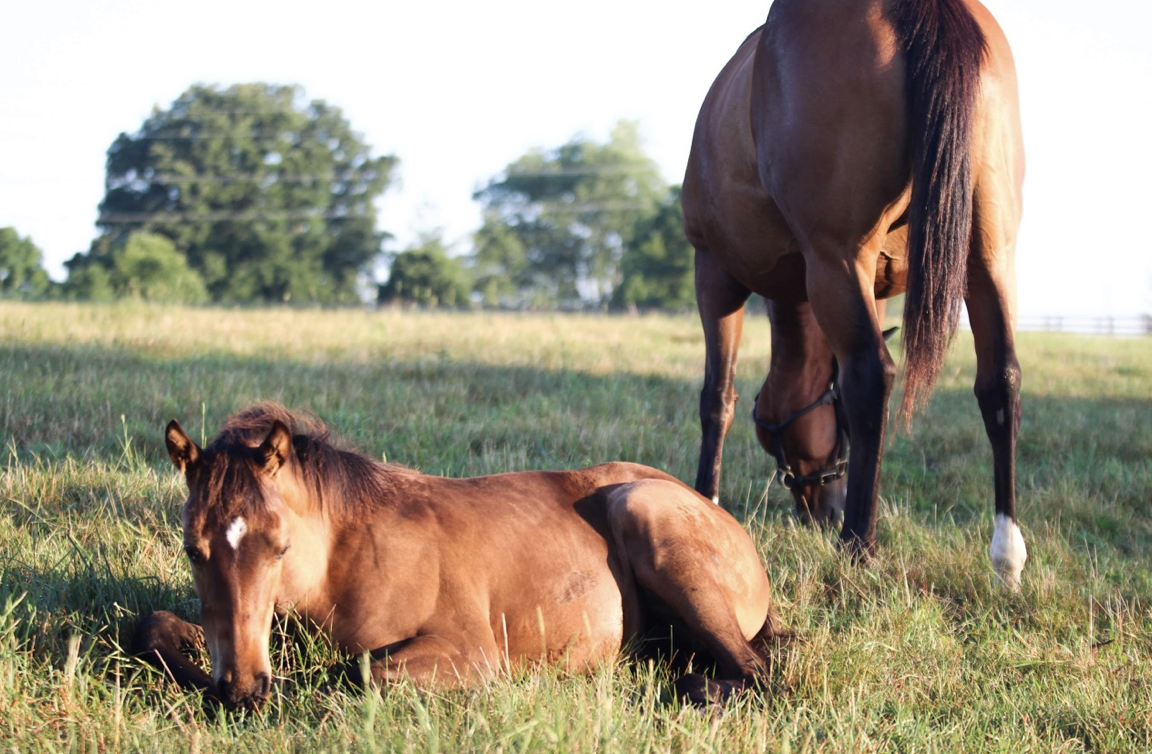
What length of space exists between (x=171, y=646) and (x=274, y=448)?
2.36 feet

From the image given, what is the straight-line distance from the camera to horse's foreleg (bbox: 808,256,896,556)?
407 centimetres

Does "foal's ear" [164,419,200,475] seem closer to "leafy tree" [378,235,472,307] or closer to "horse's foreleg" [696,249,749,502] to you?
"horse's foreleg" [696,249,749,502]

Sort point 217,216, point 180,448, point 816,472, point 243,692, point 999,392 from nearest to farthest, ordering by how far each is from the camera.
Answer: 1. point 243,692
2. point 180,448
3. point 999,392
4. point 816,472
5. point 217,216

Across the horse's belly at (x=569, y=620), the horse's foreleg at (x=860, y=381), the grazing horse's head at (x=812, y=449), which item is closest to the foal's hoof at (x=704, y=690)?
the horse's belly at (x=569, y=620)

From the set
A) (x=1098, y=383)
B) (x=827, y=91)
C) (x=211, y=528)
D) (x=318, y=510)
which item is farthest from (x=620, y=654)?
(x=1098, y=383)

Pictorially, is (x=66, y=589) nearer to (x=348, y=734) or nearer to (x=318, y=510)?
(x=318, y=510)

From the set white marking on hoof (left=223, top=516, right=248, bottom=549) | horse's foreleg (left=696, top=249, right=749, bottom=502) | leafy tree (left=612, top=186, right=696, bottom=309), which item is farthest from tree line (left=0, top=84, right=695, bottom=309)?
white marking on hoof (left=223, top=516, right=248, bottom=549)

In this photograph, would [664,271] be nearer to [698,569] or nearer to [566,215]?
[566,215]

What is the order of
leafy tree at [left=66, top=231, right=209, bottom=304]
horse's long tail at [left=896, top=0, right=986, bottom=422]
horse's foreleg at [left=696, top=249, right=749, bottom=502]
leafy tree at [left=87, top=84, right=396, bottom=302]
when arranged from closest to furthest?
horse's long tail at [left=896, top=0, right=986, bottom=422]
horse's foreleg at [left=696, top=249, right=749, bottom=502]
leafy tree at [left=66, top=231, right=209, bottom=304]
leafy tree at [left=87, top=84, right=396, bottom=302]

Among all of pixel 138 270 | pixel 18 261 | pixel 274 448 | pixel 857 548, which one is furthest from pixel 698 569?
pixel 18 261

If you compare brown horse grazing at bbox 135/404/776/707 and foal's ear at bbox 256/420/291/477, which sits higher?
foal's ear at bbox 256/420/291/477

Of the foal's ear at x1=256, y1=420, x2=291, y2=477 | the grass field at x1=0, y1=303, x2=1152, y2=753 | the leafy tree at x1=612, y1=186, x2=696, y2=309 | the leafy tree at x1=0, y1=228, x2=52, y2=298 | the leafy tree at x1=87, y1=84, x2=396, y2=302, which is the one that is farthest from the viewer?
the leafy tree at x1=0, y1=228, x2=52, y2=298

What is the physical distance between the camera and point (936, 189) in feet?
12.6

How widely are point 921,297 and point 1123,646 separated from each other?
143cm
